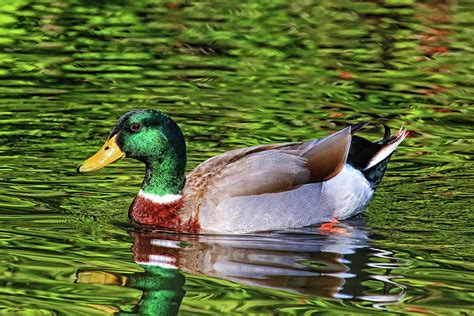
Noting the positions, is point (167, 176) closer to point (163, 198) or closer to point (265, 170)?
point (163, 198)

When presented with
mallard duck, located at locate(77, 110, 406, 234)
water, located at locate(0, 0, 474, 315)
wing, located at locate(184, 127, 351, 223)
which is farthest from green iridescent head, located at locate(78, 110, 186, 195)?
water, located at locate(0, 0, 474, 315)

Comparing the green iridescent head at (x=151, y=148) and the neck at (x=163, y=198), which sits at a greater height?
the green iridescent head at (x=151, y=148)

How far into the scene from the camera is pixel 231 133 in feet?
40.5

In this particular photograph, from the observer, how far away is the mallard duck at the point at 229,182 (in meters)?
9.79

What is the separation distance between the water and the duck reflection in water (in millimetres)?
19

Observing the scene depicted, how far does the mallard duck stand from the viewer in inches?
385

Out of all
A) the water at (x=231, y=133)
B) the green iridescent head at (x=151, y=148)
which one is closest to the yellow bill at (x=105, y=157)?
the green iridescent head at (x=151, y=148)

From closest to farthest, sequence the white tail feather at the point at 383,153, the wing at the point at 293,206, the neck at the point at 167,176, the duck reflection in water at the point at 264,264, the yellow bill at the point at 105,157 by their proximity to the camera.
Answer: the duck reflection in water at the point at 264,264, the wing at the point at 293,206, the yellow bill at the point at 105,157, the neck at the point at 167,176, the white tail feather at the point at 383,153

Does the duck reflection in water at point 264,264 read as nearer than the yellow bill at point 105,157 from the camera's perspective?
Yes

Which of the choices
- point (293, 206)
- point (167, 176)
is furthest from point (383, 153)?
point (167, 176)

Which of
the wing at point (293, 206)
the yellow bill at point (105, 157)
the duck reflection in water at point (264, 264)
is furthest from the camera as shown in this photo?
the yellow bill at point (105, 157)

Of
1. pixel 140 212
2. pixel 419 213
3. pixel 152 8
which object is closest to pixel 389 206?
pixel 419 213

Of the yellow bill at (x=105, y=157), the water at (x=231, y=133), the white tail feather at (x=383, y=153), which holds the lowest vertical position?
the water at (x=231, y=133)

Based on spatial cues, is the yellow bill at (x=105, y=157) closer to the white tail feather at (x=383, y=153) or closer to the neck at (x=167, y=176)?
the neck at (x=167, y=176)
